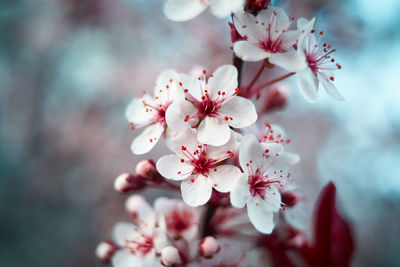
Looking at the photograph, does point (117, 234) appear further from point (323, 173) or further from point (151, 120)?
point (323, 173)

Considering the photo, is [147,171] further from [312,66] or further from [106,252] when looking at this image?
[312,66]

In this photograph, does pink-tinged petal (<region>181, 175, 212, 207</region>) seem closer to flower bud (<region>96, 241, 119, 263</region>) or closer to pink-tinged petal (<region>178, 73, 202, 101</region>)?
pink-tinged petal (<region>178, 73, 202, 101</region>)

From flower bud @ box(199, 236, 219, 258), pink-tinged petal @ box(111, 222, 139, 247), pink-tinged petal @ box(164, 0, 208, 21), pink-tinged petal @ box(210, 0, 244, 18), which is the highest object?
pink-tinged petal @ box(164, 0, 208, 21)

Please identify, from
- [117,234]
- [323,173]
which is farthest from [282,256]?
[323,173]

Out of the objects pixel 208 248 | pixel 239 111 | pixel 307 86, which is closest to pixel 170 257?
pixel 208 248

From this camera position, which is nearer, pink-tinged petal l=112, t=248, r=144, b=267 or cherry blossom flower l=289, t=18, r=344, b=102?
cherry blossom flower l=289, t=18, r=344, b=102

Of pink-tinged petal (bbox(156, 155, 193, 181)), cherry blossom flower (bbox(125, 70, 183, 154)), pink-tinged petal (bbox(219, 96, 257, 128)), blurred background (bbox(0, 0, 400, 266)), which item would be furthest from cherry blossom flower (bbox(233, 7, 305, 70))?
blurred background (bbox(0, 0, 400, 266))

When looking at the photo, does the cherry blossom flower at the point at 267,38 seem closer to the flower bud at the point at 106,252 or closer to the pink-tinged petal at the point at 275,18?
the pink-tinged petal at the point at 275,18
